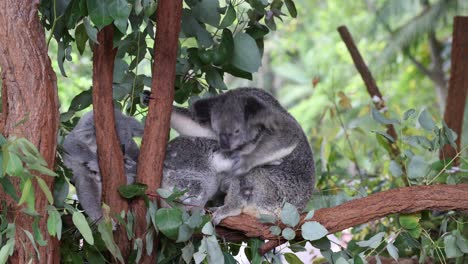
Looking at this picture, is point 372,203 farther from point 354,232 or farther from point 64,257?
point 354,232

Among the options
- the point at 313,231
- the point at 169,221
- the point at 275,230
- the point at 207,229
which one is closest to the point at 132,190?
the point at 169,221

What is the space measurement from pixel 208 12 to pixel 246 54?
214 millimetres

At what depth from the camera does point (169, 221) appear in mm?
2184

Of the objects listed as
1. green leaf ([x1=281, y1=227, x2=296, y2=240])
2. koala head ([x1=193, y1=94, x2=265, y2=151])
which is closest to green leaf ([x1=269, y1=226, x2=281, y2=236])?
green leaf ([x1=281, y1=227, x2=296, y2=240])

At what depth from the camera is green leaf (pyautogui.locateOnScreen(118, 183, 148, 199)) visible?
218 cm

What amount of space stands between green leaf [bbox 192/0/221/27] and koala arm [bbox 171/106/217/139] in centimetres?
35

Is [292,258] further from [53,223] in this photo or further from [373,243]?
[53,223]

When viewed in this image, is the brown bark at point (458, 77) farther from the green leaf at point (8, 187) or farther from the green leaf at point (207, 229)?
the green leaf at point (8, 187)

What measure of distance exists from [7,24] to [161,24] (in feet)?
1.67

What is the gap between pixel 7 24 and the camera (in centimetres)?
191

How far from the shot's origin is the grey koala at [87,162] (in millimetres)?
2326

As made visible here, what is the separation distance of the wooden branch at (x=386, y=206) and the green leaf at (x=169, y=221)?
216 millimetres

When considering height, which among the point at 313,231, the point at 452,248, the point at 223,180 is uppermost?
the point at 223,180

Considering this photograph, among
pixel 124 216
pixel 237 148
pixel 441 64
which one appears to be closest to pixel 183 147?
pixel 237 148
